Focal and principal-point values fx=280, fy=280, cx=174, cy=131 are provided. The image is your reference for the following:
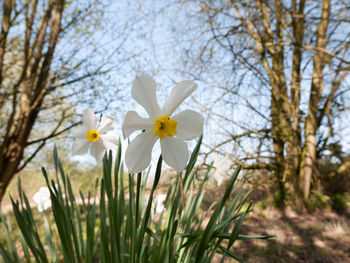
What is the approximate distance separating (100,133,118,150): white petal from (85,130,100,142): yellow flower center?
1 cm

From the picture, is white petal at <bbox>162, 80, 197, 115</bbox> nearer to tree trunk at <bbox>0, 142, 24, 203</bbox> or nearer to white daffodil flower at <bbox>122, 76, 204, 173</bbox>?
white daffodil flower at <bbox>122, 76, 204, 173</bbox>

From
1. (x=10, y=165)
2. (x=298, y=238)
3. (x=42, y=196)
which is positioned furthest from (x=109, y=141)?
(x=298, y=238)

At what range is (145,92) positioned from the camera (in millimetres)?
440

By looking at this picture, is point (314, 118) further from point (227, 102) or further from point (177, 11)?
point (177, 11)

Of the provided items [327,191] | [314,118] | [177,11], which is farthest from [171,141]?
[327,191]

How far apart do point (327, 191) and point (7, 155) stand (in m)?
4.11

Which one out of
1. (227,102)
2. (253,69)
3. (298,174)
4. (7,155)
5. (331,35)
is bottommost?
(298,174)

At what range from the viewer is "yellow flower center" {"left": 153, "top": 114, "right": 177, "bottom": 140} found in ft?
1.44

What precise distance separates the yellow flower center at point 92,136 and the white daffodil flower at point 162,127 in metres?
0.21

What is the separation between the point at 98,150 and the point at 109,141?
4cm

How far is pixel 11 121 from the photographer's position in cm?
247

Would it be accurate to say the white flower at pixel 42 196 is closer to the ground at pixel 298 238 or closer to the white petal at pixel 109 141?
the white petal at pixel 109 141

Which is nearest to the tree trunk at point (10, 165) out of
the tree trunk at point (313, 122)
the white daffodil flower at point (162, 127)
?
the white daffodil flower at point (162, 127)

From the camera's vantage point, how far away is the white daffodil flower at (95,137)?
0.62m
